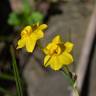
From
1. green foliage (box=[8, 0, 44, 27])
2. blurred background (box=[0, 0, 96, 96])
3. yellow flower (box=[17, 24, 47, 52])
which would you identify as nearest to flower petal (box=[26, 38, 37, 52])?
yellow flower (box=[17, 24, 47, 52])

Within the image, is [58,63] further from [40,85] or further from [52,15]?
[52,15]

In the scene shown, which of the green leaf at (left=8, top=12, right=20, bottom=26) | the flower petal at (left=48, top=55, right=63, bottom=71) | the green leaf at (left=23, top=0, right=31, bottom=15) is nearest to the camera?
the flower petal at (left=48, top=55, right=63, bottom=71)

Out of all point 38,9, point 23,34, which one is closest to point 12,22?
point 38,9

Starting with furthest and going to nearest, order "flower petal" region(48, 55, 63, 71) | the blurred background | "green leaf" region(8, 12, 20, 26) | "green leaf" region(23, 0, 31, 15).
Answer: "green leaf" region(23, 0, 31, 15) → "green leaf" region(8, 12, 20, 26) → the blurred background → "flower petal" region(48, 55, 63, 71)

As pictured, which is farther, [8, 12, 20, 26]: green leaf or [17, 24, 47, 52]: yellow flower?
[8, 12, 20, 26]: green leaf

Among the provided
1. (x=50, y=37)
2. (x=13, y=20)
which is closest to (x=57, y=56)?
(x=50, y=37)

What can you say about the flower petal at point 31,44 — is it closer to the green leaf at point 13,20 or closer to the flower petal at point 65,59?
the flower petal at point 65,59

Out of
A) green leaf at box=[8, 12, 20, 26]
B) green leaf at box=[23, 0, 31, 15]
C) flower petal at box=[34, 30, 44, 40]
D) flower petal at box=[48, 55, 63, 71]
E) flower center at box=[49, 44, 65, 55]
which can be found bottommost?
flower petal at box=[48, 55, 63, 71]

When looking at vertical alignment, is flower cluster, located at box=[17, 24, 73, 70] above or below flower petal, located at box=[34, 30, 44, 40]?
below

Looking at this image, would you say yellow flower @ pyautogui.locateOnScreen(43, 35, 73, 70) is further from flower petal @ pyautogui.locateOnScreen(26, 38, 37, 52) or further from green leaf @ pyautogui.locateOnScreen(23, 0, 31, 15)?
green leaf @ pyautogui.locateOnScreen(23, 0, 31, 15)
